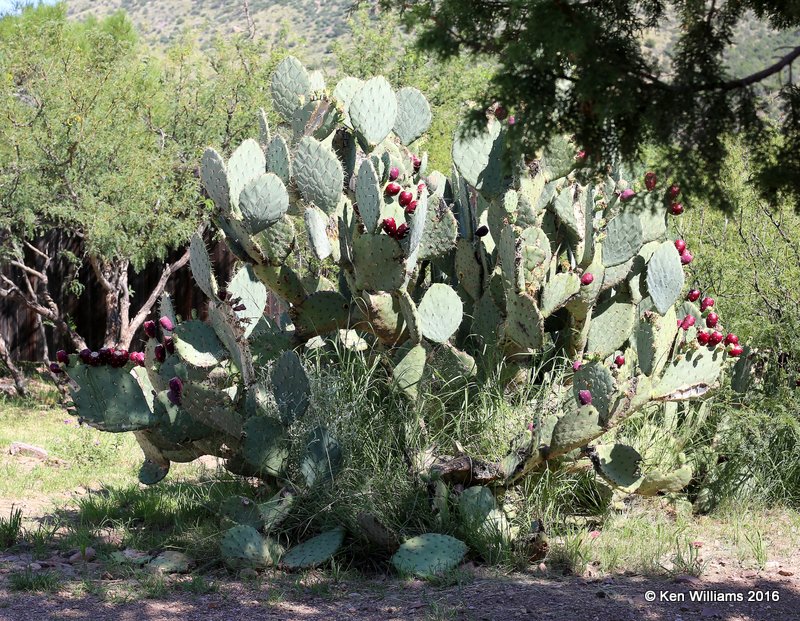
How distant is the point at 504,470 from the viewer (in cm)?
473

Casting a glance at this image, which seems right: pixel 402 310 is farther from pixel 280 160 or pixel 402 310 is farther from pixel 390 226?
pixel 280 160

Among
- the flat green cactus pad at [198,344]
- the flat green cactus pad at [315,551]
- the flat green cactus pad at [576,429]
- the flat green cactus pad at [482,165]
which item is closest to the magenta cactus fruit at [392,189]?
the flat green cactus pad at [482,165]

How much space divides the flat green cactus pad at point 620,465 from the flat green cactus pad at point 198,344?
1930mm

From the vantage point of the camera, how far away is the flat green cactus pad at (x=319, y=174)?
16.5 ft

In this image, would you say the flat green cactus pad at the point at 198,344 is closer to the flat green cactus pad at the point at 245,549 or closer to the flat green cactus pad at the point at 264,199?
the flat green cactus pad at the point at 264,199

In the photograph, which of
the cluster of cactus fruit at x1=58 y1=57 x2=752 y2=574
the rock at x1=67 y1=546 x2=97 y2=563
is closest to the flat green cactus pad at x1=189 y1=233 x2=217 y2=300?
the cluster of cactus fruit at x1=58 y1=57 x2=752 y2=574

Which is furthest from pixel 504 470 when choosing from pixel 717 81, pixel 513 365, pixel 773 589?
pixel 717 81

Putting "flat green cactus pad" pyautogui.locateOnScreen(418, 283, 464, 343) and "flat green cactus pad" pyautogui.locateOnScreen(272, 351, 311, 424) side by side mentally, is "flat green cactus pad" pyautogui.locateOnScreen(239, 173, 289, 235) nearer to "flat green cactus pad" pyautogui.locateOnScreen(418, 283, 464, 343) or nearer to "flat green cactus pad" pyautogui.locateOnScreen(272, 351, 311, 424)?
"flat green cactus pad" pyautogui.locateOnScreen(272, 351, 311, 424)

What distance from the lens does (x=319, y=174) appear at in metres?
5.04

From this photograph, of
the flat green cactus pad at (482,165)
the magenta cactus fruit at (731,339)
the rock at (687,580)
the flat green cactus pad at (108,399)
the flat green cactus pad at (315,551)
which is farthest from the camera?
the magenta cactus fruit at (731,339)

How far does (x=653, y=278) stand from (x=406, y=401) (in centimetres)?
145

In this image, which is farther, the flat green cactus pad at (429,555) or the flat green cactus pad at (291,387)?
the flat green cactus pad at (291,387)

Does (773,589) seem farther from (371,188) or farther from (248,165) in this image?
(248,165)

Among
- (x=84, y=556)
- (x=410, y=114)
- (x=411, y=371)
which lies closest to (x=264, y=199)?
(x=411, y=371)
